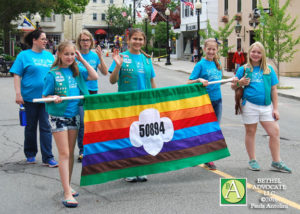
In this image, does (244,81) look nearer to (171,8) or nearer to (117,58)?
(117,58)

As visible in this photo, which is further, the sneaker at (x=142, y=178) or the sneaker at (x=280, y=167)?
the sneaker at (x=280, y=167)

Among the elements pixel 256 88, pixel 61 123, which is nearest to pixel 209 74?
pixel 256 88

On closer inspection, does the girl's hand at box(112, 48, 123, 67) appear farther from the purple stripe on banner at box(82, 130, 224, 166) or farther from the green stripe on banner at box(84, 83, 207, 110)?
the purple stripe on banner at box(82, 130, 224, 166)

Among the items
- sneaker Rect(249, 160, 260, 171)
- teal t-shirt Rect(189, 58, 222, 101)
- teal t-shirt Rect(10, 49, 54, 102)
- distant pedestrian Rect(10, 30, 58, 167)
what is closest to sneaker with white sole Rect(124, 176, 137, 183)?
distant pedestrian Rect(10, 30, 58, 167)

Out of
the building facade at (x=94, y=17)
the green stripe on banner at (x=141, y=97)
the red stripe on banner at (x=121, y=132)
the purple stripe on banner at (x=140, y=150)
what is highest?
the building facade at (x=94, y=17)

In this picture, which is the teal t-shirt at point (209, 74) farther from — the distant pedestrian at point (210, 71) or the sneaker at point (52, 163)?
the sneaker at point (52, 163)

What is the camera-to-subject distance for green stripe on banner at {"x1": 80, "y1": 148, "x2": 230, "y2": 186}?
4.91 m

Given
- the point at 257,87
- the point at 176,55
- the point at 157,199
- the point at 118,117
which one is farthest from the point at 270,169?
the point at 176,55

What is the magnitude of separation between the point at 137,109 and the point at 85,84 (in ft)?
2.33

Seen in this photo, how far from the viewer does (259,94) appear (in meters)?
5.83

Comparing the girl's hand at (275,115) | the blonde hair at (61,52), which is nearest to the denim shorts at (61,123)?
the blonde hair at (61,52)

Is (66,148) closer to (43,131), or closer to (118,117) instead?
(118,117)

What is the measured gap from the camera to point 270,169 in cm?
606

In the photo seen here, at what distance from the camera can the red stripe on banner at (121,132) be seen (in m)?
4.96
